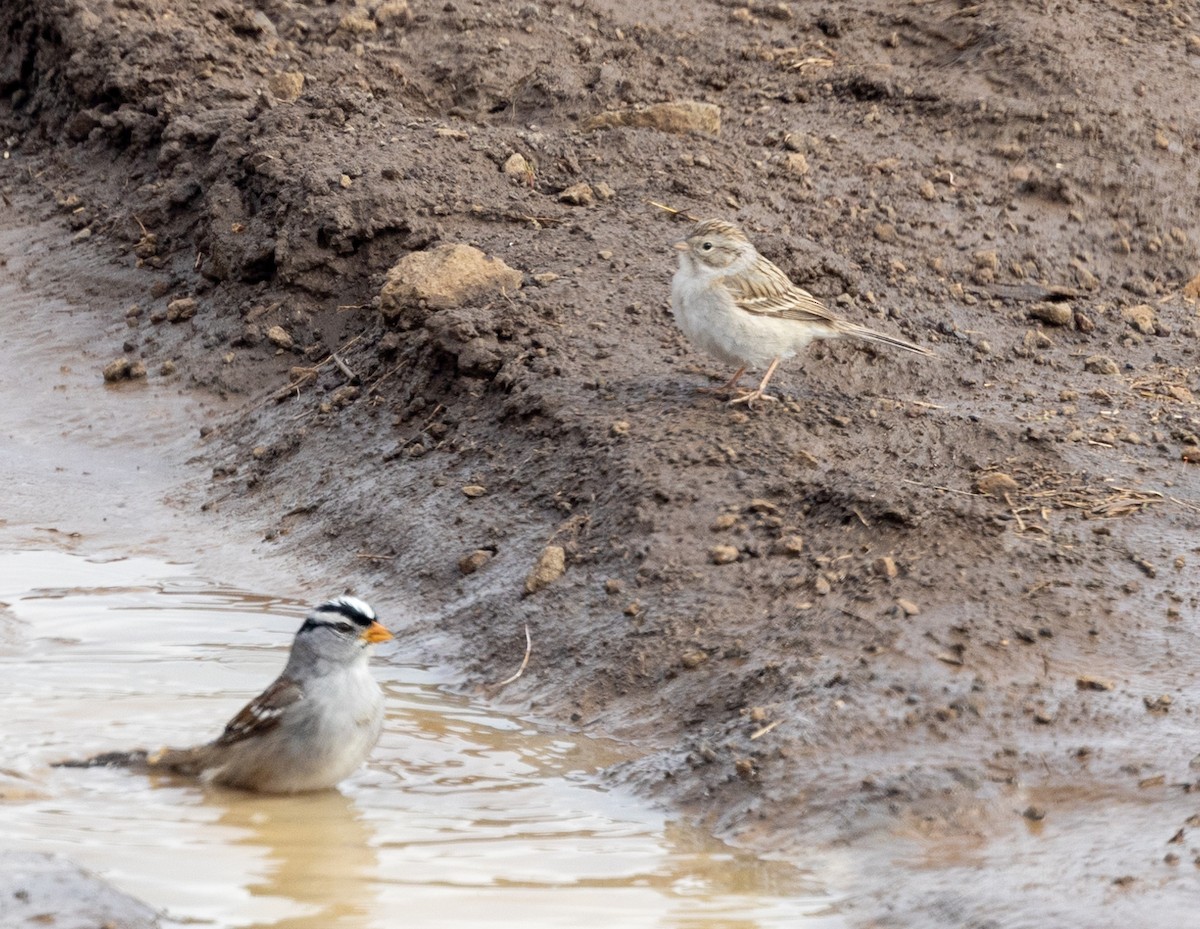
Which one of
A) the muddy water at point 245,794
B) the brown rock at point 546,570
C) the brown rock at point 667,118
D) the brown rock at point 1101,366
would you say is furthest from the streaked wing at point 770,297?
the brown rock at point 667,118

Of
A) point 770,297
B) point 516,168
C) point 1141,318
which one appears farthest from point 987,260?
point 516,168

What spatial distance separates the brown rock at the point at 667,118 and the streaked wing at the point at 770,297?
10.2 feet

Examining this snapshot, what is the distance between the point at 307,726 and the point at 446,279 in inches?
157

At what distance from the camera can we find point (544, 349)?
8.48m

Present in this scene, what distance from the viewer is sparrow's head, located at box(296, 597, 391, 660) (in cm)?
572

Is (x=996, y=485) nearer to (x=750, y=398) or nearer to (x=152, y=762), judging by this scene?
(x=750, y=398)

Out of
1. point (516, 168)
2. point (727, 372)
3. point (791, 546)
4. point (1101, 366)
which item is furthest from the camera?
point (516, 168)

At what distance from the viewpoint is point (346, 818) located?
549 cm

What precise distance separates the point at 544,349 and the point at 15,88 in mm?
7192

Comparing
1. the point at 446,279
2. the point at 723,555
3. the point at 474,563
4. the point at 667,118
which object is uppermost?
the point at 667,118

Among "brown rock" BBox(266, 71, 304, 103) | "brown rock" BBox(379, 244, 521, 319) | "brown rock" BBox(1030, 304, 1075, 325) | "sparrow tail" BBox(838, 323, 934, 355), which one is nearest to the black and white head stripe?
"sparrow tail" BBox(838, 323, 934, 355)

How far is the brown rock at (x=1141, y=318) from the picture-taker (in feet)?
32.0

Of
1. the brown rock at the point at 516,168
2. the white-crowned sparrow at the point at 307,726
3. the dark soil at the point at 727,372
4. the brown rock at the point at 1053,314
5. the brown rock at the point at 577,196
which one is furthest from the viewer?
the brown rock at the point at 516,168

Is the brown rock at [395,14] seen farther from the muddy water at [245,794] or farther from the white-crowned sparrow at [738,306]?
the white-crowned sparrow at [738,306]
